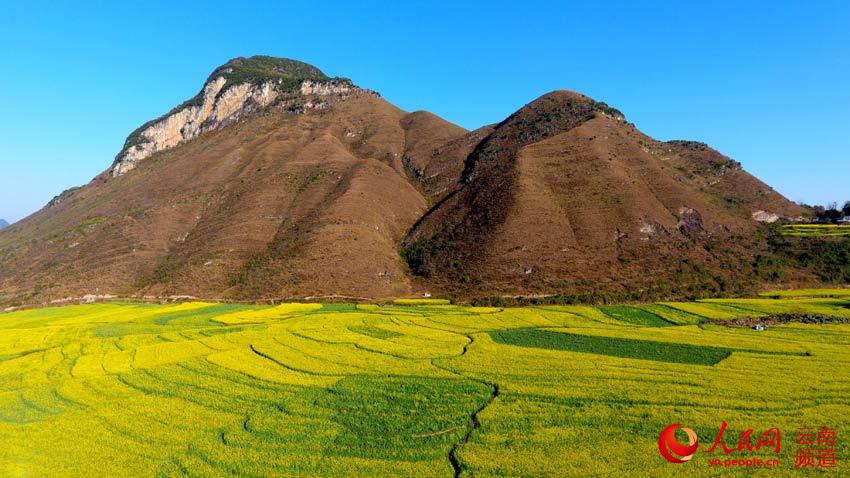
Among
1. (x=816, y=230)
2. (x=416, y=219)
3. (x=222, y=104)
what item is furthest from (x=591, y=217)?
(x=222, y=104)

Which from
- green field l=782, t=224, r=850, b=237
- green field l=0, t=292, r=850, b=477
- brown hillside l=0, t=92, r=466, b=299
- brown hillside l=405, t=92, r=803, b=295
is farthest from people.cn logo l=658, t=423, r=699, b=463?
green field l=782, t=224, r=850, b=237

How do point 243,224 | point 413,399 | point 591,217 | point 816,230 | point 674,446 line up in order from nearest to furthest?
point 674,446 < point 413,399 < point 816,230 < point 591,217 < point 243,224

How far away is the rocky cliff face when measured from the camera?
557 feet

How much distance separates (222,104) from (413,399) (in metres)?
185

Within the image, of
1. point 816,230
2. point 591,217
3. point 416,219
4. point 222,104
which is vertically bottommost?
point 816,230

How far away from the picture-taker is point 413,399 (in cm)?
2009

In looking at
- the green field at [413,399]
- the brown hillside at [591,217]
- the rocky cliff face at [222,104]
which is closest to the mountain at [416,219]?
the brown hillside at [591,217]

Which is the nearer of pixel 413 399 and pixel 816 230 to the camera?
pixel 413 399

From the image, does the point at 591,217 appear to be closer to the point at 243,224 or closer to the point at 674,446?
the point at 674,446

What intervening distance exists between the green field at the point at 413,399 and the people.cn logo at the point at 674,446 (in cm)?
39

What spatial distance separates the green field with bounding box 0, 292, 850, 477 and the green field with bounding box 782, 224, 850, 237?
4889 centimetres

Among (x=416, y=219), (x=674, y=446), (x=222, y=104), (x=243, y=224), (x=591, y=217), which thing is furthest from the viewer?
(x=222, y=104)

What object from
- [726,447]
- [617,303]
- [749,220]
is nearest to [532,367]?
[726,447]

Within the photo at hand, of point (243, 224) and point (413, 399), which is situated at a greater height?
point (243, 224)
